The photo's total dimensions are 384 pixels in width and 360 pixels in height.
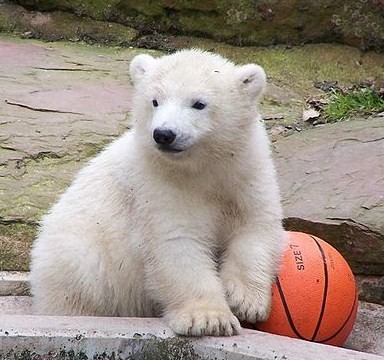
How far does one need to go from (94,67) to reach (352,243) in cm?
380

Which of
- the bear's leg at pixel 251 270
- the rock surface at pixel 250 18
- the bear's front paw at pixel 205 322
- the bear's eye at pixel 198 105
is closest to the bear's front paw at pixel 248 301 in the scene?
the bear's leg at pixel 251 270

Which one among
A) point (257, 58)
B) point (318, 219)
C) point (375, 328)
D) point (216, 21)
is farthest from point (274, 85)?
point (375, 328)

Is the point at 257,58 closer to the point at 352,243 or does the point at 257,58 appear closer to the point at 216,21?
the point at 216,21

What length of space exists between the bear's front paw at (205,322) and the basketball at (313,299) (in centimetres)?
32

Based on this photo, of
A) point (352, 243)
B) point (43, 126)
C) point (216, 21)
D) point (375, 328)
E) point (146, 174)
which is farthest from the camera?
point (216, 21)

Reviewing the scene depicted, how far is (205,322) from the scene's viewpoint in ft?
11.6

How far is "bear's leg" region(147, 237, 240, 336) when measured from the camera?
3559 millimetres

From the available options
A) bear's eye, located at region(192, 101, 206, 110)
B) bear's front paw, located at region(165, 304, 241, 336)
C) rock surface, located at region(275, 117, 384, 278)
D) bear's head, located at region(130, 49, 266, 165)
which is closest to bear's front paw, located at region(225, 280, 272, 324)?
bear's front paw, located at region(165, 304, 241, 336)

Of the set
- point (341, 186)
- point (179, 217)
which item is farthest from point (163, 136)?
point (341, 186)

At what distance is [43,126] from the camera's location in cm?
638

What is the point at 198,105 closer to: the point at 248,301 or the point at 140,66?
the point at 140,66

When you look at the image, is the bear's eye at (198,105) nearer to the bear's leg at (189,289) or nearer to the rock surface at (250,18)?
the bear's leg at (189,289)

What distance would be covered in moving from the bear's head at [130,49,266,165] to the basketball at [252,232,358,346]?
0.57m

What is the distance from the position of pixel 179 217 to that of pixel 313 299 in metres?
0.65
